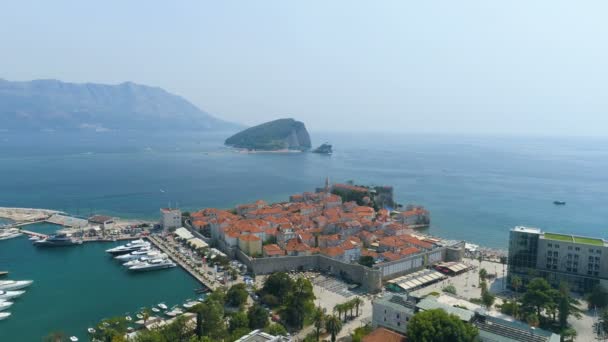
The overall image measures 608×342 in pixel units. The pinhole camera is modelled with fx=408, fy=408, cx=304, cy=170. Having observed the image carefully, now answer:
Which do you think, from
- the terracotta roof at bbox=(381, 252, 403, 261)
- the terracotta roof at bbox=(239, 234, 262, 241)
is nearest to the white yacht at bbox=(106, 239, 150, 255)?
the terracotta roof at bbox=(239, 234, 262, 241)

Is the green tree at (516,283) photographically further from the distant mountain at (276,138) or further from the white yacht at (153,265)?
the distant mountain at (276,138)

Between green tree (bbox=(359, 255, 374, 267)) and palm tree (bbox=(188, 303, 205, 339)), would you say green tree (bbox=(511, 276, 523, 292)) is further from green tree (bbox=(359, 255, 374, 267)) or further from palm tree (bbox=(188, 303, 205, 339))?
palm tree (bbox=(188, 303, 205, 339))

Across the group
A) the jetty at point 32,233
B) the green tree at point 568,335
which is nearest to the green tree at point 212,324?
the green tree at point 568,335

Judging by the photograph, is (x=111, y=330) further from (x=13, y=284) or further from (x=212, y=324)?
(x=13, y=284)

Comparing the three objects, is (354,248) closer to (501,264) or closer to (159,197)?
(501,264)

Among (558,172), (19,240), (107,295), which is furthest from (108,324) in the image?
(558,172)

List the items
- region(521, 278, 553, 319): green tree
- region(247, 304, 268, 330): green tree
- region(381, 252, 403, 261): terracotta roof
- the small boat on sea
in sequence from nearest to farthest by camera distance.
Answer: region(247, 304, 268, 330): green tree, region(521, 278, 553, 319): green tree, region(381, 252, 403, 261): terracotta roof, the small boat on sea
